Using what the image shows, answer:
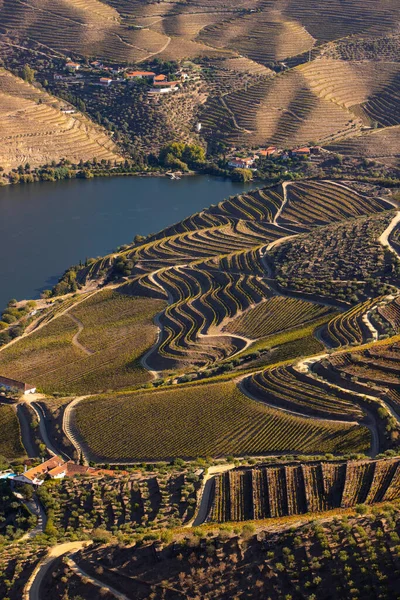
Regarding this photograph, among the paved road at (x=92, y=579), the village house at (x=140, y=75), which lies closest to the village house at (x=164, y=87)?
the village house at (x=140, y=75)

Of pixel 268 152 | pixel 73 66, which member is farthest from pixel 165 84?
pixel 268 152

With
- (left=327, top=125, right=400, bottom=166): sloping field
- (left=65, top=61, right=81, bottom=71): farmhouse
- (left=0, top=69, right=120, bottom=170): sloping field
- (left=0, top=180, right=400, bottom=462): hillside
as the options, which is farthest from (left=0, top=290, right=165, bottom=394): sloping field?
(left=65, top=61, right=81, bottom=71): farmhouse

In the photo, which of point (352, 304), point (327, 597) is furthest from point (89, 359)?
point (327, 597)

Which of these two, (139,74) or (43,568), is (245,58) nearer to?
(139,74)

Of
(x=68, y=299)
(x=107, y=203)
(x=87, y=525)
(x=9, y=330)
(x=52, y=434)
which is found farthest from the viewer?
(x=107, y=203)

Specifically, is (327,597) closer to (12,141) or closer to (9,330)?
(9,330)

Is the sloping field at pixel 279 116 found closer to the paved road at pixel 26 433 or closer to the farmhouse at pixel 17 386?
the farmhouse at pixel 17 386

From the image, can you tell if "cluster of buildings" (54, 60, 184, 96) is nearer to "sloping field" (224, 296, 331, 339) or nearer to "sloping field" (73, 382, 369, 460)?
"sloping field" (224, 296, 331, 339)
